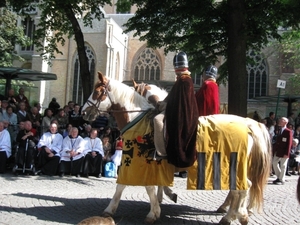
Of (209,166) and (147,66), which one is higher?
(147,66)

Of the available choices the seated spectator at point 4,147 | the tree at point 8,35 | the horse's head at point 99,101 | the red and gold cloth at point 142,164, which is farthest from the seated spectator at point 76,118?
the tree at point 8,35

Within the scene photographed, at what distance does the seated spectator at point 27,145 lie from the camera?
1127 cm

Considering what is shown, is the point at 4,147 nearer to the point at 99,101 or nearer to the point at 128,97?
the point at 99,101

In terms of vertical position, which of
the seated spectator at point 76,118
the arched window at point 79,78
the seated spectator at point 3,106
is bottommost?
the seated spectator at point 76,118

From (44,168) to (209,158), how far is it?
684 cm

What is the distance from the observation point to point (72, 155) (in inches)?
458

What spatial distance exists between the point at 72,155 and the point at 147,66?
1232 inches

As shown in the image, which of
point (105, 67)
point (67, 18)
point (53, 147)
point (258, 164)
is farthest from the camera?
point (105, 67)

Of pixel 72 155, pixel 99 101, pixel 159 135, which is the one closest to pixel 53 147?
pixel 72 155

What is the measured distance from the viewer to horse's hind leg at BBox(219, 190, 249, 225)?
614 cm

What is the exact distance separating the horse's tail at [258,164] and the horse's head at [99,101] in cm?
251

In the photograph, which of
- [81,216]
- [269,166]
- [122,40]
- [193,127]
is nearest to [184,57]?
[193,127]

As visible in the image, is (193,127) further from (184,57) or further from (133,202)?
(133,202)

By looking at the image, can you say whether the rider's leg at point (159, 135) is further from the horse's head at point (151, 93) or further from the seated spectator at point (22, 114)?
the seated spectator at point (22, 114)
